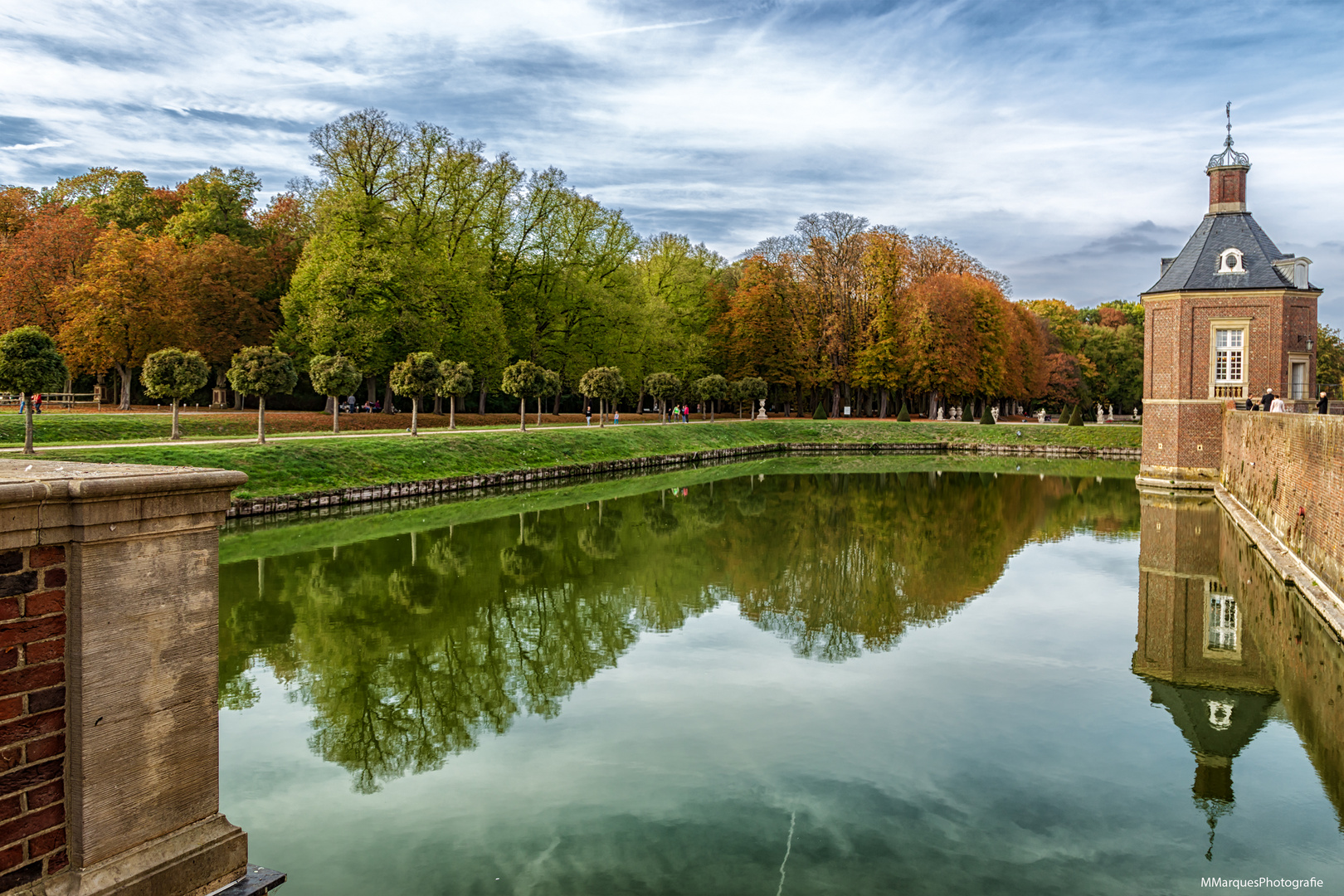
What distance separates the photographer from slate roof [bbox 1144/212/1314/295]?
27609 millimetres

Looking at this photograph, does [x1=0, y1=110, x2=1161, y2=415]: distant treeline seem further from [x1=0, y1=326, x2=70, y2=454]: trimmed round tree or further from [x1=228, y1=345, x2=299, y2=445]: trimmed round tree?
[x1=0, y1=326, x2=70, y2=454]: trimmed round tree

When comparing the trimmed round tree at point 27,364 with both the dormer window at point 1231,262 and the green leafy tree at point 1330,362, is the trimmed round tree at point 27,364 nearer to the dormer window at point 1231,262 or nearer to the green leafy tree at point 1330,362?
the dormer window at point 1231,262

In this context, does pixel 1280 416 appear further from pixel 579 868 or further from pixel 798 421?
pixel 798 421

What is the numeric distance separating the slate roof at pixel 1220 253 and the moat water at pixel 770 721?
601 inches

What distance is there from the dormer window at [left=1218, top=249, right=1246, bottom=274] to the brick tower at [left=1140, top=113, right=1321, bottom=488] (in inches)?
0.9

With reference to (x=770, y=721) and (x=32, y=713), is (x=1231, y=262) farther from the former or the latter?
(x=32, y=713)

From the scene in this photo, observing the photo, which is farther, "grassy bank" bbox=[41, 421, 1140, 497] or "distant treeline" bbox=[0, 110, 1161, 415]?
"distant treeline" bbox=[0, 110, 1161, 415]

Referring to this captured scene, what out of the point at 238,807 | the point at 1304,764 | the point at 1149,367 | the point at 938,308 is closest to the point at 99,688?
the point at 238,807

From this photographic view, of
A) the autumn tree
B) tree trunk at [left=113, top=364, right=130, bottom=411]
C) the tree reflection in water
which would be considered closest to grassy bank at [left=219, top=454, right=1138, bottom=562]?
the tree reflection in water

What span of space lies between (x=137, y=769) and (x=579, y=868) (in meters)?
2.51

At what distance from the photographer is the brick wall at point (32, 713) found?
3.66 metres

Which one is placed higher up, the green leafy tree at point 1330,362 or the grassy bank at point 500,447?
the green leafy tree at point 1330,362

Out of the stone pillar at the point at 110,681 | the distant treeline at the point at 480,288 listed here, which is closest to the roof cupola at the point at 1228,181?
the distant treeline at the point at 480,288

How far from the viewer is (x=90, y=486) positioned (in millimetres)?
3742
